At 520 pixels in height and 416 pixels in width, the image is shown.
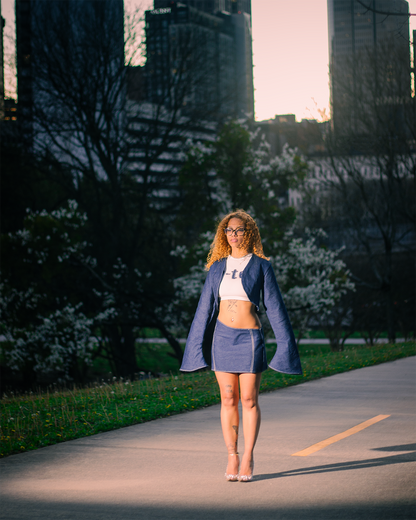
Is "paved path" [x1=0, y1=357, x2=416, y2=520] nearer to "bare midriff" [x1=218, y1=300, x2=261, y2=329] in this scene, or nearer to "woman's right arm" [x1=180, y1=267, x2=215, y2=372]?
"woman's right arm" [x1=180, y1=267, x2=215, y2=372]

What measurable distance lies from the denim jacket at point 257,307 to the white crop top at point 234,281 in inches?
1.2

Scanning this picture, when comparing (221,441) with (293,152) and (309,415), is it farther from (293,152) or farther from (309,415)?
(293,152)

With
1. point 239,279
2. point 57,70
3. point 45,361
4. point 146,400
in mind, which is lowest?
point 45,361

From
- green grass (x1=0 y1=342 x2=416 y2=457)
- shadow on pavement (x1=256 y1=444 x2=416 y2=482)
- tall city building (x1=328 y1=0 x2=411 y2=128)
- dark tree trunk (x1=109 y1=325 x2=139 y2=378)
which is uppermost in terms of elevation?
tall city building (x1=328 y1=0 x2=411 y2=128)

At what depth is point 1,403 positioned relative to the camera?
9930mm

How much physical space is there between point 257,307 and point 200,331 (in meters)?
0.46

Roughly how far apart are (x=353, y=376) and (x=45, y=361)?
1183 centimetres

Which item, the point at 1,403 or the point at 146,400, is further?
the point at 1,403

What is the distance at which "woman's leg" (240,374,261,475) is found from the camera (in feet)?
16.3

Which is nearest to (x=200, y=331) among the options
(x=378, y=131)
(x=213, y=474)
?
(x=213, y=474)

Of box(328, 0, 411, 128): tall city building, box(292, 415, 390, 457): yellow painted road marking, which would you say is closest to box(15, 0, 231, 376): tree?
box(328, 0, 411, 128): tall city building

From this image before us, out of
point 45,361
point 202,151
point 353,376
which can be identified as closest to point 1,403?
point 353,376

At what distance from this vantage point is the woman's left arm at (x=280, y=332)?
514 centimetres

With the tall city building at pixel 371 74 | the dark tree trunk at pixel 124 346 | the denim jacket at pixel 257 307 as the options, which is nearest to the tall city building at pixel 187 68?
the tall city building at pixel 371 74
